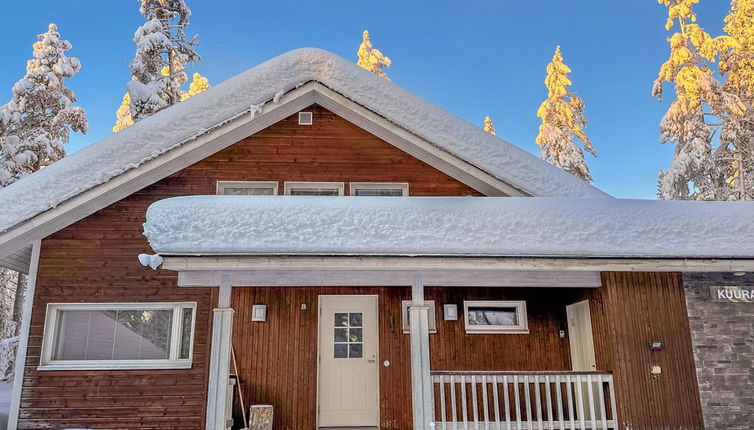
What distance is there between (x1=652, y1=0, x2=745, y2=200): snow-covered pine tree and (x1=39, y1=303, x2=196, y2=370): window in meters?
19.2

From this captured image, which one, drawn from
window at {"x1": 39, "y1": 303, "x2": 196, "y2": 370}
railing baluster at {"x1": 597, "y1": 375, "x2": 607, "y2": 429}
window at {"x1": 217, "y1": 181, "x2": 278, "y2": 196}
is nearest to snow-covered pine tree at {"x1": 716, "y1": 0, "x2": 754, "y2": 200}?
railing baluster at {"x1": 597, "y1": 375, "x2": 607, "y2": 429}

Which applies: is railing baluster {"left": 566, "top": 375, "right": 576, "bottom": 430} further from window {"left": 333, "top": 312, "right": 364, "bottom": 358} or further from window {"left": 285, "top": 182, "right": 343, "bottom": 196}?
window {"left": 285, "top": 182, "right": 343, "bottom": 196}

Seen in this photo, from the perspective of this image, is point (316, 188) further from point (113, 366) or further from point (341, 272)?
point (113, 366)

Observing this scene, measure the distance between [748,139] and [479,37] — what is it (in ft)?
129

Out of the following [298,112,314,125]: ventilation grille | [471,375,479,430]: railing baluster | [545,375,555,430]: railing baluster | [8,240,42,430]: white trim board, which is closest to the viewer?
[471,375,479,430]: railing baluster

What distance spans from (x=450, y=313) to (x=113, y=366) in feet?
15.8

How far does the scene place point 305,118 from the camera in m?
8.62

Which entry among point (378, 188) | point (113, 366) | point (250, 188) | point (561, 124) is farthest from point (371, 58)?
point (113, 366)

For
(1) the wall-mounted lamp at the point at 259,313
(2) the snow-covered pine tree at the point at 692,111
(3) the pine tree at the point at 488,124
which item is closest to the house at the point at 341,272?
(1) the wall-mounted lamp at the point at 259,313

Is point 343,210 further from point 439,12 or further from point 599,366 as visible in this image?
point 439,12

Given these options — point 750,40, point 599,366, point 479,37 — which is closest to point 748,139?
point 750,40

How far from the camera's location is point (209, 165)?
327 inches

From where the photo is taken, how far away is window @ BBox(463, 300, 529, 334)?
7.98 m

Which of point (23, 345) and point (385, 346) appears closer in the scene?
point (23, 345)
